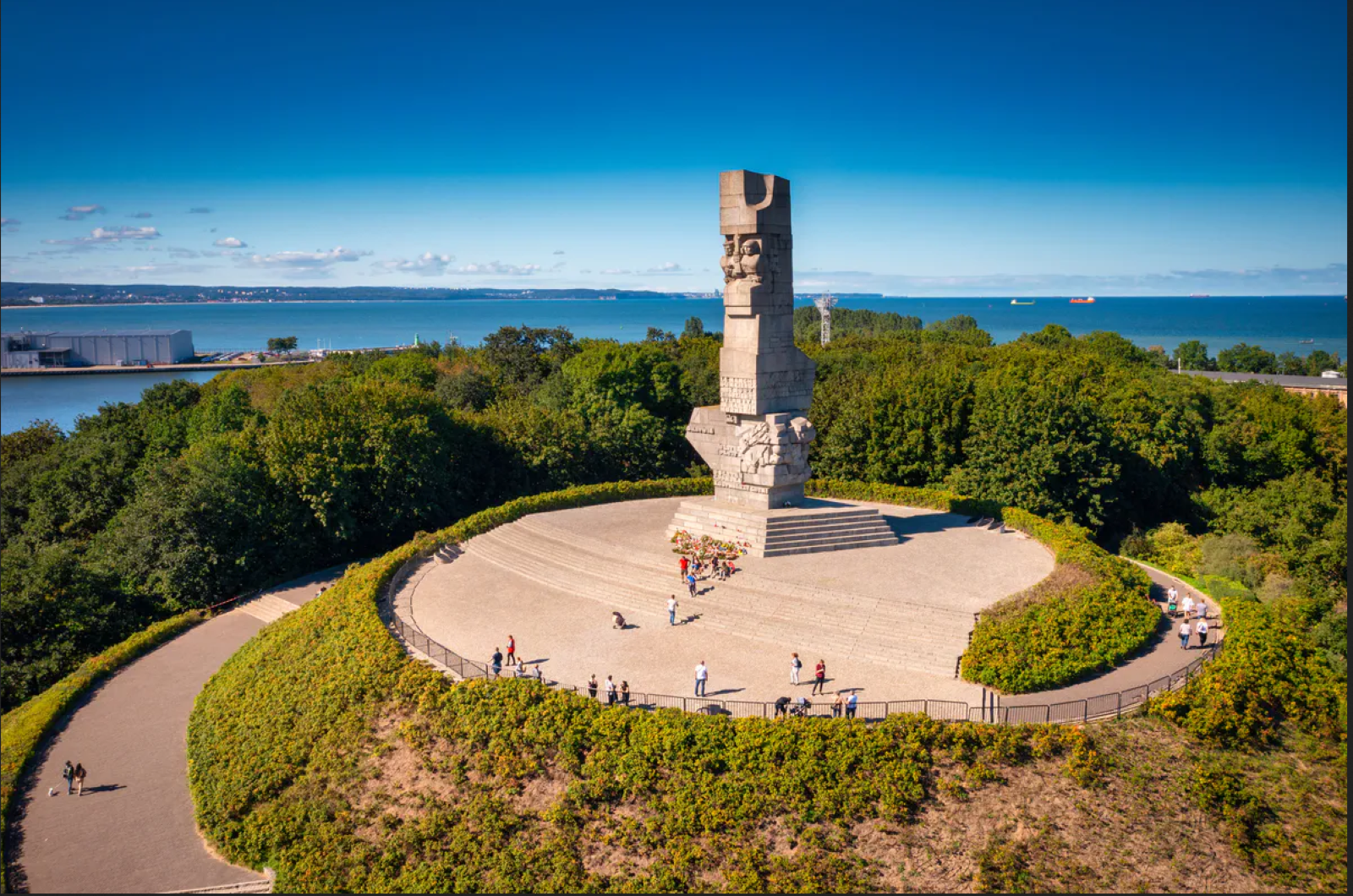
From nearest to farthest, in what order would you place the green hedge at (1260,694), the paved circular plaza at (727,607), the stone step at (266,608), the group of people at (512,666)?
the green hedge at (1260,694) < the group of people at (512,666) < the paved circular plaza at (727,607) < the stone step at (266,608)

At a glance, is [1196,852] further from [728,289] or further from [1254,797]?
[728,289]

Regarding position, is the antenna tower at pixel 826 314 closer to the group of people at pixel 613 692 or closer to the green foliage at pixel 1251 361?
the green foliage at pixel 1251 361

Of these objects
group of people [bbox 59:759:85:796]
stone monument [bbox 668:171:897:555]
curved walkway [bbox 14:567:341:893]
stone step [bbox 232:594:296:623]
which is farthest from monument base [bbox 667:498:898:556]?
group of people [bbox 59:759:85:796]

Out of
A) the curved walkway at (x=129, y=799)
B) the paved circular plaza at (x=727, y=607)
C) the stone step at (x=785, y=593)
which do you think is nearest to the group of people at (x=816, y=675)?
the paved circular plaza at (x=727, y=607)

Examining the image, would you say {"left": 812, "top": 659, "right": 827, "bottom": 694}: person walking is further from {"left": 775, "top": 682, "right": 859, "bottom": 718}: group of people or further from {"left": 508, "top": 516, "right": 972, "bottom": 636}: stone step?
{"left": 508, "top": 516, "right": 972, "bottom": 636}: stone step

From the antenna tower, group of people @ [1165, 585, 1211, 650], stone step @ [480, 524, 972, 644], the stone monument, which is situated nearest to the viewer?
group of people @ [1165, 585, 1211, 650]

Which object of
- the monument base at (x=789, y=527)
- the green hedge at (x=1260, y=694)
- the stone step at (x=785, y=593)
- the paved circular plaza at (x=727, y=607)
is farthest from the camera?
the monument base at (x=789, y=527)
